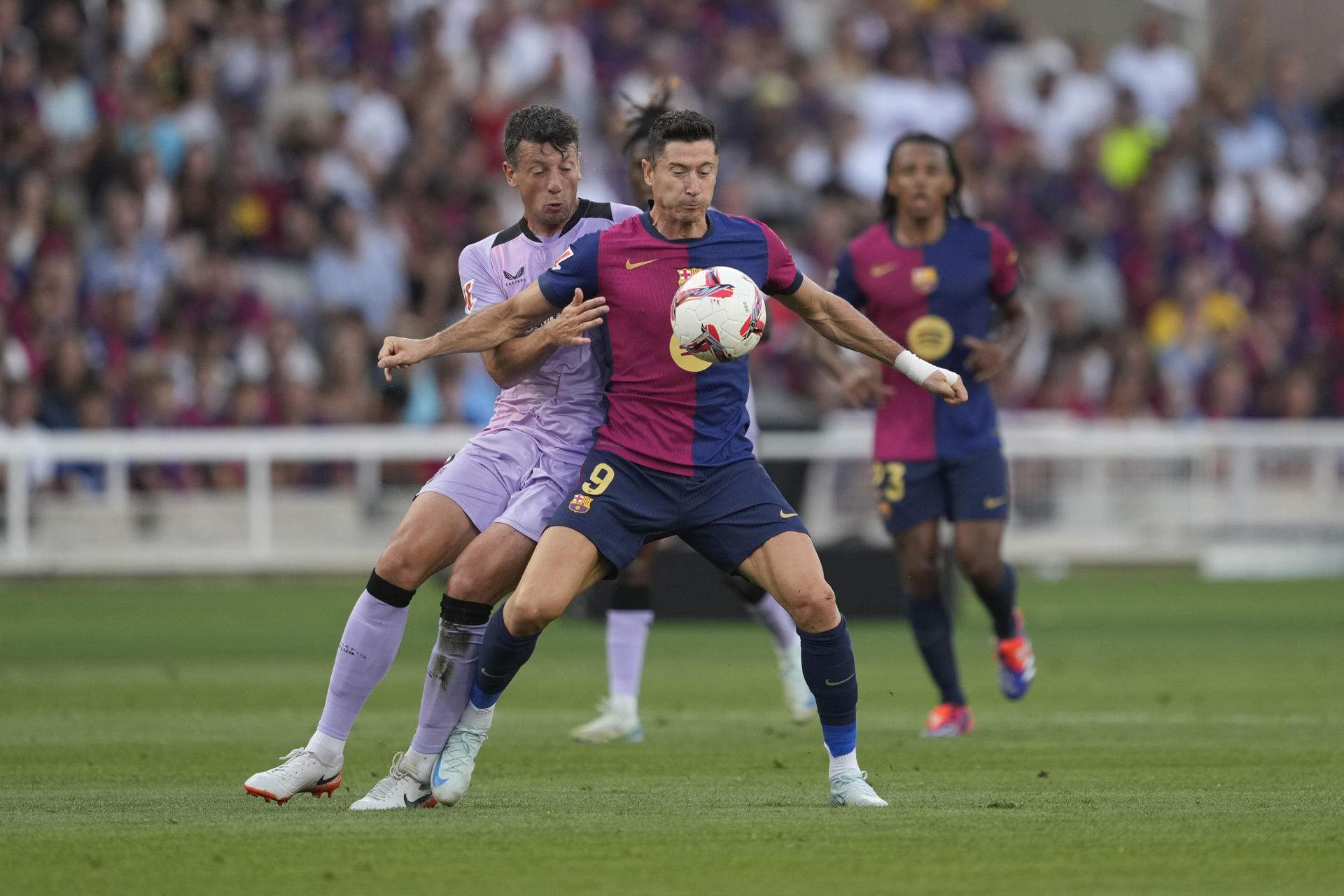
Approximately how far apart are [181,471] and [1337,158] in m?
15.5

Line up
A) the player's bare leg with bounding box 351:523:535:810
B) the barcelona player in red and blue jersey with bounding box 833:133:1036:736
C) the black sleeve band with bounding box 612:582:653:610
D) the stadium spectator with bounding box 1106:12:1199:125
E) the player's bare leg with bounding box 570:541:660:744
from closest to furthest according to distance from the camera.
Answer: the player's bare leg with bounding box 351:523:535:810
the player's bare leg with bounding box 570:541:660:744
the barcelona player in red and blue jersey with bounding box 833:133:1036:736
the black sleeve band with bounding box 612:582:653:610
the stadium spectator with bounding box 1106:12:1199:125

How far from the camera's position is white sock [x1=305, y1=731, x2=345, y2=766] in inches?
288

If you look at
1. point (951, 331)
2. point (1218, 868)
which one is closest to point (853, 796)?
point (1218, 868)

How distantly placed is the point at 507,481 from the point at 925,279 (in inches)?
127

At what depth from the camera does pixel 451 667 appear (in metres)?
7.45

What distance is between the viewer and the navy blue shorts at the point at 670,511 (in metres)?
7.18

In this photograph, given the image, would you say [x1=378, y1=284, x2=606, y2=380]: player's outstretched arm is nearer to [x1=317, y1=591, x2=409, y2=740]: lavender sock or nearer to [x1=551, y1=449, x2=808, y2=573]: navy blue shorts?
[x1=551, y1=449, x2=808, y2=573]: navy blue shorts

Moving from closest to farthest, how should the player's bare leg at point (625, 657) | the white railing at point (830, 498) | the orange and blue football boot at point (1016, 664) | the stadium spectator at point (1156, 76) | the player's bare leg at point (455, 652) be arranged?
the player's bare leg at point (455, 652) → the player's bare leg at point (625, 657) → the orange and blue football boot at point (1016, 664) → the white railing at point (830, 498) → the stadium spectator at point (1156, 76)

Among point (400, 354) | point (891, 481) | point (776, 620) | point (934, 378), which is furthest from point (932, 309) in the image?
point (400, 354)

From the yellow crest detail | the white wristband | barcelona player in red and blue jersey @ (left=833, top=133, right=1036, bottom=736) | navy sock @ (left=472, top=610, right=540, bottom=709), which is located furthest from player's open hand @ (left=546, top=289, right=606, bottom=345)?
barcelona player in red and blue jersey @ (left=833, top=133, right=1036, bottom=736)

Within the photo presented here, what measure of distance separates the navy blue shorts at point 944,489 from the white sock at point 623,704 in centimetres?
151

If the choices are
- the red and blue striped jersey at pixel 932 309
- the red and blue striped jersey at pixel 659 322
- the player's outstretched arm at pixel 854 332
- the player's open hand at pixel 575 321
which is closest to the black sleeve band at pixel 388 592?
the red and blue striped jersey at pixel 659 322

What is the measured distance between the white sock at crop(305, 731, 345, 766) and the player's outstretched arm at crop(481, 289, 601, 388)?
1.38 meters

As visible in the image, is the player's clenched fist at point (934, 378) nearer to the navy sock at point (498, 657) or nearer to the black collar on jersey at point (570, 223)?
the black collar on jersey at point (570, 223)
